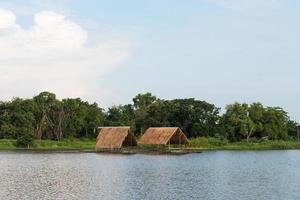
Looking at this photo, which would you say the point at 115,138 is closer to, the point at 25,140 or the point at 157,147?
the point at 157,147

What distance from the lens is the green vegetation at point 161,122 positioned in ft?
206

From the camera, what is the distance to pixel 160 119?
6688cm

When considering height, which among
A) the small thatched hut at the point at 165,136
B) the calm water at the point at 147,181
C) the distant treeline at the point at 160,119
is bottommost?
the calm water at the point at 147,181

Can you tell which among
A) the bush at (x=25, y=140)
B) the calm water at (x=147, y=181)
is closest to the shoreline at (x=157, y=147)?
the bush at (x=25, y=140)

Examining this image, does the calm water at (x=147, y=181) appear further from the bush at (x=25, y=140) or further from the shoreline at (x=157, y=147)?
the bush at (x=25, y=140)

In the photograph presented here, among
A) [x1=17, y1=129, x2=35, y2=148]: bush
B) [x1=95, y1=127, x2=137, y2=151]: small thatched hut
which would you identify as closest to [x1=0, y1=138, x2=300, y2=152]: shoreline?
[x1=17, y1=129, x2=35, y2=148]: bush

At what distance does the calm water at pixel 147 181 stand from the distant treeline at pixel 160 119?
28321 millimetres

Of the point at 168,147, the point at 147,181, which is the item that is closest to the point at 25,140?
the point at 168,147

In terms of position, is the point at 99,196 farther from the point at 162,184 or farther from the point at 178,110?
the point at 178,110

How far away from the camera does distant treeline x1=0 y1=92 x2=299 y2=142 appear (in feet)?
211

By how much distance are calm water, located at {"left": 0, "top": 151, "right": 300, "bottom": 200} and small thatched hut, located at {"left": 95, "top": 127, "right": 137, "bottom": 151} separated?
16.9 meters

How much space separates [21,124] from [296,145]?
35.0 meters

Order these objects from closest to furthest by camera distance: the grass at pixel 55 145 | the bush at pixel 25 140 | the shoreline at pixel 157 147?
the shoreline at pixel 157 147 < the bush at pixel 25 140 < the grass at pixel 55 145

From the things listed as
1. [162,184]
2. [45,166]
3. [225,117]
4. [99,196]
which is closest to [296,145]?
[225,117]
